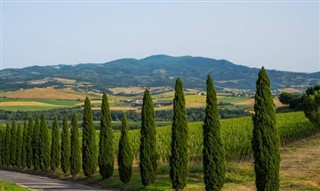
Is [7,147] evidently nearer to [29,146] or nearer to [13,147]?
[13,147]

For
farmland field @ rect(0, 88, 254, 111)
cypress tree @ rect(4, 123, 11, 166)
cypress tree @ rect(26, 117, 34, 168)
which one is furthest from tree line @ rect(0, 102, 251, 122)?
cypress tree @ rect(26, 117, 34, 168)

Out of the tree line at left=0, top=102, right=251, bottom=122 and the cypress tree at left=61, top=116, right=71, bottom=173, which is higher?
the cypress tree at left=61, top=116, right=71, bottom=173

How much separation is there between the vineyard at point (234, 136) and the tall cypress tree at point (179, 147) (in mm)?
25926

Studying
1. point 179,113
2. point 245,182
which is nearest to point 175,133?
point 179,113

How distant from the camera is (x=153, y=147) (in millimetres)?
42125

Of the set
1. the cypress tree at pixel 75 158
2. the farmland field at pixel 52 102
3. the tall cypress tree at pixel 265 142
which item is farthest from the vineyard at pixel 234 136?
the farmland field at pixel 52 102

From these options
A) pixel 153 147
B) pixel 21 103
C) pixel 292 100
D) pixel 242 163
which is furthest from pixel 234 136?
pixel 21 103

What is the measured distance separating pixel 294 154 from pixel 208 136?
27565 mm

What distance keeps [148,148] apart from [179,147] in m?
4.34

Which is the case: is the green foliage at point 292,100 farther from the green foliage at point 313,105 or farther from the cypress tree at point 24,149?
the cypress tree at point 24,149

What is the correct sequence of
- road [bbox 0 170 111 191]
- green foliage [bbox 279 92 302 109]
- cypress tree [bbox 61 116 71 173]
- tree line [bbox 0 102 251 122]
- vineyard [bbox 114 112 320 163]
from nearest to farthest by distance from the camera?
road [bbox 0 170 111 191]
cypress tree [bbox 61 116 71 173]
vineyard [bbox 114 112 320 163]
green foliage [bbox 279 92 302 109]
tree line [bbox 0 102 251 122]

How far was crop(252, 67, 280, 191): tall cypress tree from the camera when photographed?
30344 millimetres

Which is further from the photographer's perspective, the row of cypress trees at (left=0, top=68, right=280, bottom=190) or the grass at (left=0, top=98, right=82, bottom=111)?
the grass at (left=0, top=98, right=82, bottom=111)

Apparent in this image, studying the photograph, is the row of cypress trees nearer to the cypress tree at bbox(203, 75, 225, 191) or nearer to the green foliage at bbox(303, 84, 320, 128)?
the cypress tree at bbox(203, 75, 225, 191)
